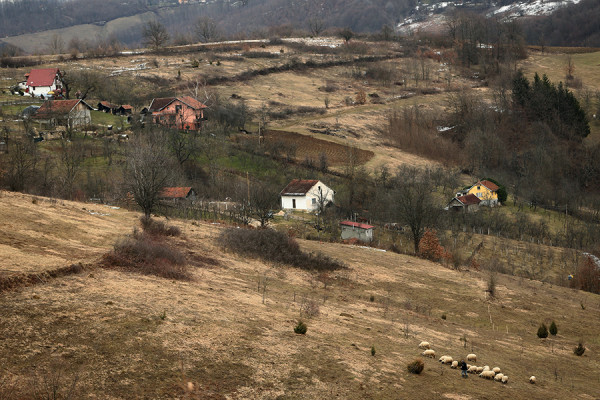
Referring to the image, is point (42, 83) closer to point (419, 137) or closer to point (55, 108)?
point (55, 108)

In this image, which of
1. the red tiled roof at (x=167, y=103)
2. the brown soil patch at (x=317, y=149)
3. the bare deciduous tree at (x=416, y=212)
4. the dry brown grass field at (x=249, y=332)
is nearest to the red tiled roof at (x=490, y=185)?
the brown soil patch at (x=317, y=149)

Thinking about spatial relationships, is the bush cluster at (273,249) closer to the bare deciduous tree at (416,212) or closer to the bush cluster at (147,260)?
the bush cluster at (147,260)

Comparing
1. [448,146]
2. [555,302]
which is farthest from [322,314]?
[448,146]

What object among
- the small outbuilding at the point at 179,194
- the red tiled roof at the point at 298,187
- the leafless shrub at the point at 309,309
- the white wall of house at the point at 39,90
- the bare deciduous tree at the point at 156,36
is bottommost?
the red tiled roof at the point at 298,187

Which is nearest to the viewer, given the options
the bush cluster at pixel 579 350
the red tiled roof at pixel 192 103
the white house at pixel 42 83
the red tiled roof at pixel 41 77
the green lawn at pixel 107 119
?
the bush cluster at pixel 579 350

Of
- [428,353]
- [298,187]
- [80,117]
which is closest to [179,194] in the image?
[298,187]

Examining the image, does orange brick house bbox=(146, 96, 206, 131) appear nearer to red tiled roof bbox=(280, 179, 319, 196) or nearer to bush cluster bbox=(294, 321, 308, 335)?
red tiled roof bbox=(280, 179, 319, 196)
